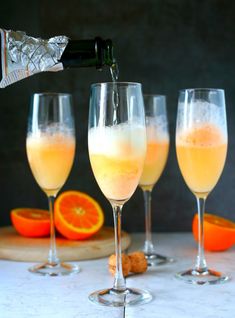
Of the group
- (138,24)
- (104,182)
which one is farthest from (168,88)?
(104,182)

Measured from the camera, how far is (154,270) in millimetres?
1314

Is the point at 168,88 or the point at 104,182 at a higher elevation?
the point at 168,88

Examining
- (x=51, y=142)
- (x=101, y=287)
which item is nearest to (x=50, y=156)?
(x=51, y=142)

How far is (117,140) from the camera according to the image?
1.05m

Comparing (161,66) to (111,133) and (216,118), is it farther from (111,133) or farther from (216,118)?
(111,133)

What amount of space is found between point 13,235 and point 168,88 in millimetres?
567

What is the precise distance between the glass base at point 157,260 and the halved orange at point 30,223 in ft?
0.88

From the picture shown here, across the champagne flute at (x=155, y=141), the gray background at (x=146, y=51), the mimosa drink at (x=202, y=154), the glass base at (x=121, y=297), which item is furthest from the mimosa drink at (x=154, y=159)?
the glass base at (x=121, y=297)

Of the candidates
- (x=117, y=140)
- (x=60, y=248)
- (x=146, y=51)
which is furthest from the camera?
(x=146, y=51)

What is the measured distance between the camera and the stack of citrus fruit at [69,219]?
1479 millimetres

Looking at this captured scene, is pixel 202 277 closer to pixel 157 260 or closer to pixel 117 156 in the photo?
pixel 157 260

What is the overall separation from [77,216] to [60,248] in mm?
103

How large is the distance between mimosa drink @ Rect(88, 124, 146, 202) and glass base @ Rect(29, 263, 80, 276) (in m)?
0.29

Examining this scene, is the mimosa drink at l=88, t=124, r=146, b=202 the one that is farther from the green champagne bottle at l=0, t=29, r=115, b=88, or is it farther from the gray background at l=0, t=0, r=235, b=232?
the gray background at l=0, t=0, r=235, b=232
